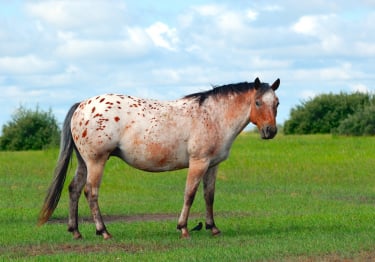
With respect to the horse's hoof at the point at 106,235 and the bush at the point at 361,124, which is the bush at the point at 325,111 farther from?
the horse's hoof at the point at 106,235

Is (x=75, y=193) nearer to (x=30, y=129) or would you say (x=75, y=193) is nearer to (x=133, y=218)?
(x=133, y=218)

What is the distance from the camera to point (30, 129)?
179 ft

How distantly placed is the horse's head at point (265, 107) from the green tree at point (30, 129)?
4048 centimetres

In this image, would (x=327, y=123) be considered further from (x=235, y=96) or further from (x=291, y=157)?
(x=235, y=96)

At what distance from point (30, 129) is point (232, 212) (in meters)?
38.1

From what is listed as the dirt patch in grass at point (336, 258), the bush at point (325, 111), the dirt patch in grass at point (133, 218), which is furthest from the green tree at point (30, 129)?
the dirt patch in grass at point (336, 258)

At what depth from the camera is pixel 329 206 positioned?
19.1m

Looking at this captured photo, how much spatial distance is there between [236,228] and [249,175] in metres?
13.5

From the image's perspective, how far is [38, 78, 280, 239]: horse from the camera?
1325cm

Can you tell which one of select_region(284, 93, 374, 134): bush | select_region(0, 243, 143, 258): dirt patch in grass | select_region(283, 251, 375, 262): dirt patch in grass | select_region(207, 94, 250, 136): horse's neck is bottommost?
select_region(283, 251, 375, 262): dirt patch in grass

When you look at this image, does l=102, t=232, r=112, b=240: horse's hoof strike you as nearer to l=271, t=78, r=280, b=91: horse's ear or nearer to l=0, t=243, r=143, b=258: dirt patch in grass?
l=0, t=243, r=143, b=258: dirt patch in grass

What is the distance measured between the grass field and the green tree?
61.7 feet

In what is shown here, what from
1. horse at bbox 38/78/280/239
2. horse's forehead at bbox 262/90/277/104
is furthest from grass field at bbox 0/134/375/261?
horse's forehead at bbox 262/90/277/104

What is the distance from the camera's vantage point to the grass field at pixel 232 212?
11.6 m
